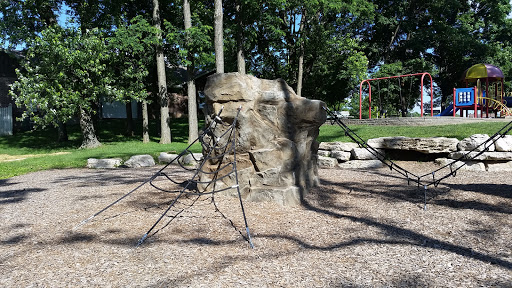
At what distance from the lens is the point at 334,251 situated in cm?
361

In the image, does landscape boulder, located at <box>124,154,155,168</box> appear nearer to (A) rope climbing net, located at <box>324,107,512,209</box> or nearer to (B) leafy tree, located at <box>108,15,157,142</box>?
(B) leafy tree, located at <box>108,15,157,142</box>

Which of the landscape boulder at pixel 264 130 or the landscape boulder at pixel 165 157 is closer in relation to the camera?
the landscape boulder at pixel 264 130

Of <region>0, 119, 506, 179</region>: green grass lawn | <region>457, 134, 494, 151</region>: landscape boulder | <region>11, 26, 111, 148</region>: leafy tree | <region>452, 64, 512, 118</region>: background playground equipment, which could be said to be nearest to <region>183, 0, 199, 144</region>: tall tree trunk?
<region>0, 119, 506, 179</region>: green grass lawn

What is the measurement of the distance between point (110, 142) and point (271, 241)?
15.7 m

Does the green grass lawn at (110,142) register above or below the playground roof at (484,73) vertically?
below

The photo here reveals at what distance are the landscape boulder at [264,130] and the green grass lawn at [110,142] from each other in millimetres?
6752

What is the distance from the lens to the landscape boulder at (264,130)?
17.7 feet

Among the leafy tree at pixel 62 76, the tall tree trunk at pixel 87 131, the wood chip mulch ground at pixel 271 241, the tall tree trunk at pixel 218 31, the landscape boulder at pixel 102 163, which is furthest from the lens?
the tall tree trunk at pixel 87 131

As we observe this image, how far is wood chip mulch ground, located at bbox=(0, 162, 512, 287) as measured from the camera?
3.03 m

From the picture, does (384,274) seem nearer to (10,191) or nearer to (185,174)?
(185,174)

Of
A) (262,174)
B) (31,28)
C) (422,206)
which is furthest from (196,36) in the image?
(422,206)

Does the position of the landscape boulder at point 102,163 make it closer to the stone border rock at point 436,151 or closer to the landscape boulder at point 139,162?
the landscape boulder at point 139,162

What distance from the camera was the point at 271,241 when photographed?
3896 millimetres

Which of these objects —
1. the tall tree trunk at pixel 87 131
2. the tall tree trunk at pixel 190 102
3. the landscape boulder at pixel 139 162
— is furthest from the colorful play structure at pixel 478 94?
the tall tree trunk at pixel 87 131
